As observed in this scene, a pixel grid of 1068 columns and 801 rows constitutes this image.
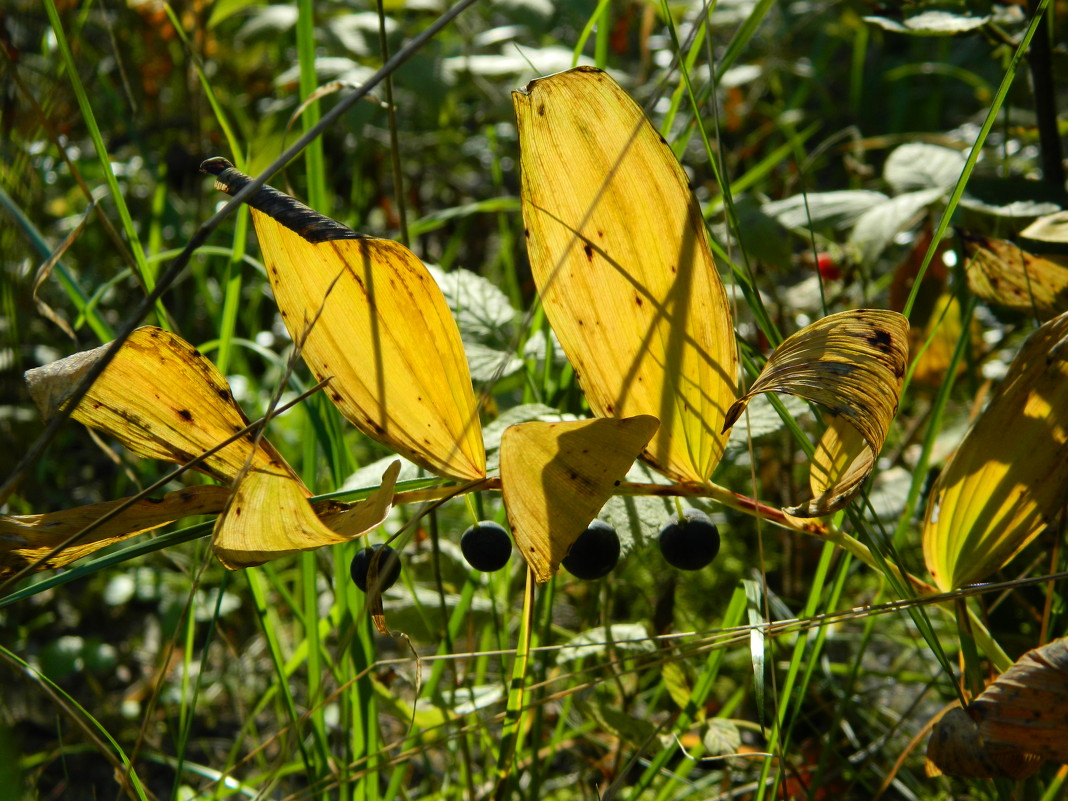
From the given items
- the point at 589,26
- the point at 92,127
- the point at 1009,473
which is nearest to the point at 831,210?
the point at 589,26

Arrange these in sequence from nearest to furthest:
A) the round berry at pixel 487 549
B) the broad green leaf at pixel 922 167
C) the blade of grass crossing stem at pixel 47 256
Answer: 1. the round berry at pixel 487 549
2. the blade of grass crossing stem at pixel 47 256
3. the broad green leaf at pixel 922 167

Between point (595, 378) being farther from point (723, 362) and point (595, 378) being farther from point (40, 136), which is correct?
point (40, 136)

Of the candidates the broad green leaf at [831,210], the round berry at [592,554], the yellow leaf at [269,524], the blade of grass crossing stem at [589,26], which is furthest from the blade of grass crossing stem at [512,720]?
the broad green leaf at [831,210]

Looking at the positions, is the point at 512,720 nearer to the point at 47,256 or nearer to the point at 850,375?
the point at 850,375

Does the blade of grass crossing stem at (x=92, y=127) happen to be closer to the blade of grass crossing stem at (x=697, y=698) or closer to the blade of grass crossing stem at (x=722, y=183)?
the blade of grass crossing stem at (x=722, y=183)

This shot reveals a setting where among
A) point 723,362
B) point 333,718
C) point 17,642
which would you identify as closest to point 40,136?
point 17,642

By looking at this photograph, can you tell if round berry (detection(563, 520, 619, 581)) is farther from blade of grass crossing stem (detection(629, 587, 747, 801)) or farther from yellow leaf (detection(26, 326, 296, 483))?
blade of grass crossing stem (detection(629, 587, 747, 801))
